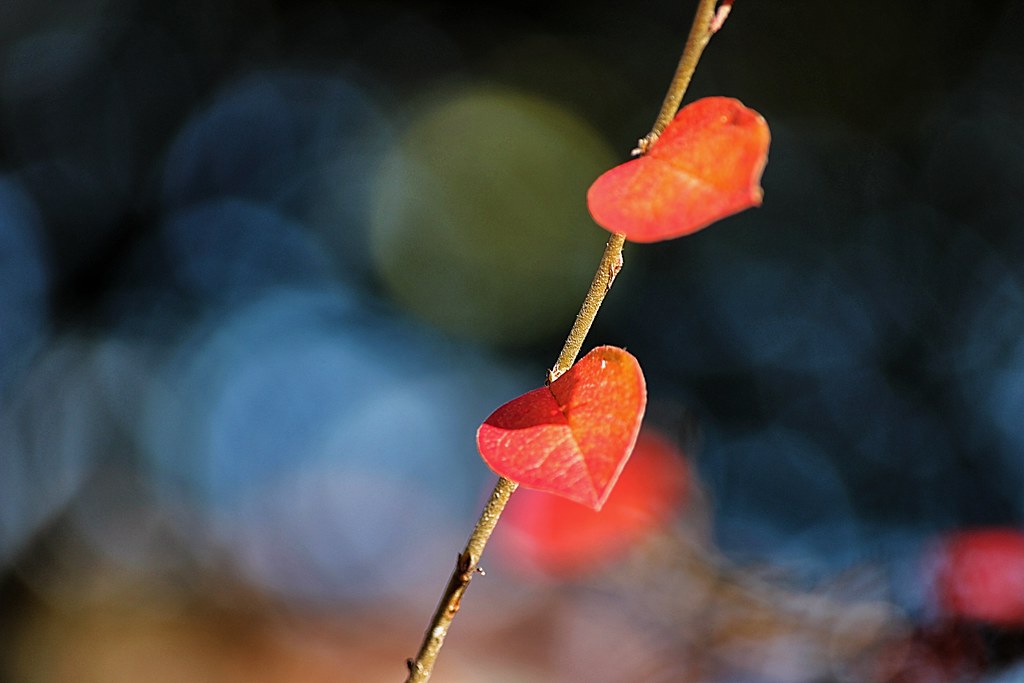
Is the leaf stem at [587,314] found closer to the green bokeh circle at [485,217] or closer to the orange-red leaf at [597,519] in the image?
the orange-red leaf at [597,519]

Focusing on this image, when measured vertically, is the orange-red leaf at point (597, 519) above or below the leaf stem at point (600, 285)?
above

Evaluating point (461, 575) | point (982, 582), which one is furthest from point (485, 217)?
point (461, 575)

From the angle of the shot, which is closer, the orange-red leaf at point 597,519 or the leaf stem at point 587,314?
the leaf stem at point 587,314

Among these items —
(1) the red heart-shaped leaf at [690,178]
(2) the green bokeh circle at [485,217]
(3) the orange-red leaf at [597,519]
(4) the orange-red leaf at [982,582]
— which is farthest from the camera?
(2) the green bokeh circle at [485,217]

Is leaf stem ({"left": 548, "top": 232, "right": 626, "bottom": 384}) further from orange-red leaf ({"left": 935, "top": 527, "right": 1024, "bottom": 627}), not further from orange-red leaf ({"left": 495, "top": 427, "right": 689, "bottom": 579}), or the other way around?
orange-red leaf ({"left": 495, "top": 427, "right": 689, "bottom": 579})

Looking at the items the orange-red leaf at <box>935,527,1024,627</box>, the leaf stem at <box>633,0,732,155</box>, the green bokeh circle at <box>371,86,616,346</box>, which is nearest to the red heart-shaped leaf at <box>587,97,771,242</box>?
the leaf stem at <box>633,0,732,155</box>

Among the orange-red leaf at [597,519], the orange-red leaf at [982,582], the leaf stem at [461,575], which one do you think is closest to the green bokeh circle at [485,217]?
the orange-red leaf at [597,519]

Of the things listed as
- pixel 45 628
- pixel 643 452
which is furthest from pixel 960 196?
pixel 45 628

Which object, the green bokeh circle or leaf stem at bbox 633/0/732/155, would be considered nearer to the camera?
leaf stem at bbox 633/0/732/155
